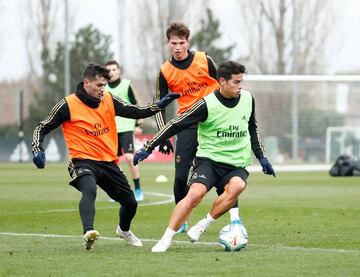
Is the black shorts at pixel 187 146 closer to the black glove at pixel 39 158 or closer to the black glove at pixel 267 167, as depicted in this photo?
the black glove at pixel 267 167

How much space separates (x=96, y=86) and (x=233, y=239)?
1972mm

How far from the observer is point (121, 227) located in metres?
10.9

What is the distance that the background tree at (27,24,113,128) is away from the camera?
58978 mm

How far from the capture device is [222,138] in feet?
34.3

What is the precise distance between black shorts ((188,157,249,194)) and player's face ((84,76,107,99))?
3.69 feet

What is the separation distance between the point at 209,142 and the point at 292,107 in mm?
23180

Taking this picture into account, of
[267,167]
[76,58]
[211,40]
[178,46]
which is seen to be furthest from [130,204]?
[211,40]

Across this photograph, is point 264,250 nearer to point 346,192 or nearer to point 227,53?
point 346,192

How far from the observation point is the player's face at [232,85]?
33.9ft

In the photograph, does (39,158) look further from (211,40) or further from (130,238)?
(211,40)

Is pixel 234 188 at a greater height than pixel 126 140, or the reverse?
pixel 234 188

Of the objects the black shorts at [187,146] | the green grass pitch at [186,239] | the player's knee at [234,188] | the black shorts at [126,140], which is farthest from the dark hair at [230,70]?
the black shorts at [126,140]

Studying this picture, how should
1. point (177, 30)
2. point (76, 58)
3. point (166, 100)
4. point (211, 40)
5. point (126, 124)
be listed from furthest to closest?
point (211, 40) → point (76, 58) → point (126, 124) → point (177, 30) → point (166, 100)

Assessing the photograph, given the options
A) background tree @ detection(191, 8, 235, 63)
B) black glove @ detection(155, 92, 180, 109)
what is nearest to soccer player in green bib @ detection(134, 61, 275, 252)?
black glove @ detection(155, 92, 180, 109)
